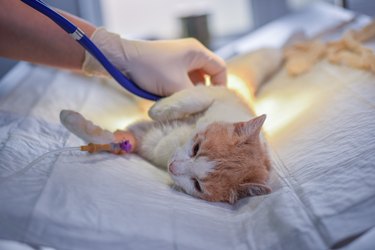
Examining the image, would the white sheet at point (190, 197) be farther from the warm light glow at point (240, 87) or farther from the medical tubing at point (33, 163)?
the warm light glow at point (240, 87)

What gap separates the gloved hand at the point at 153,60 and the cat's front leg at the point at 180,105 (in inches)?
2.2

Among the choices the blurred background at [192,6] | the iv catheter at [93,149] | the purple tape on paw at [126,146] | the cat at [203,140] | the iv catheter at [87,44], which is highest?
the iv catheter at [87,44]

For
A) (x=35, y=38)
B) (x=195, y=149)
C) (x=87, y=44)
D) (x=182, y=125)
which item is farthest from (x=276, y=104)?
(x=35, y=38)

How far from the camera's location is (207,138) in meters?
1.15

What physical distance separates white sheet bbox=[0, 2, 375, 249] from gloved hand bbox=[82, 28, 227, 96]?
0.25 meters

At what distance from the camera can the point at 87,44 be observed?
3.73 feet

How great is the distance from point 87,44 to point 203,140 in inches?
16.0

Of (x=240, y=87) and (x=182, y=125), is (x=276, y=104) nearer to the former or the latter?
(x=240, y=87)

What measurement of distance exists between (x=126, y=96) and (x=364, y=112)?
3.26 ft

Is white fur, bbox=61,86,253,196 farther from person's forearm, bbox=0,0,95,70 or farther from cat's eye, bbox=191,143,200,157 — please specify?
person's forearm, bbox=0,0,95,70

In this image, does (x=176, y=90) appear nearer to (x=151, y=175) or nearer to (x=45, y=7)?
(x=151, y=175)

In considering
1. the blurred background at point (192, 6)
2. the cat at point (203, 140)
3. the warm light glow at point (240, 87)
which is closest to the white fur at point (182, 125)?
the cat at point (203, 140)

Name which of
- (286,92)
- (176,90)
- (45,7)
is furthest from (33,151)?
(286,92)

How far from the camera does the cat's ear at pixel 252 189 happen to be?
1.01 meters
